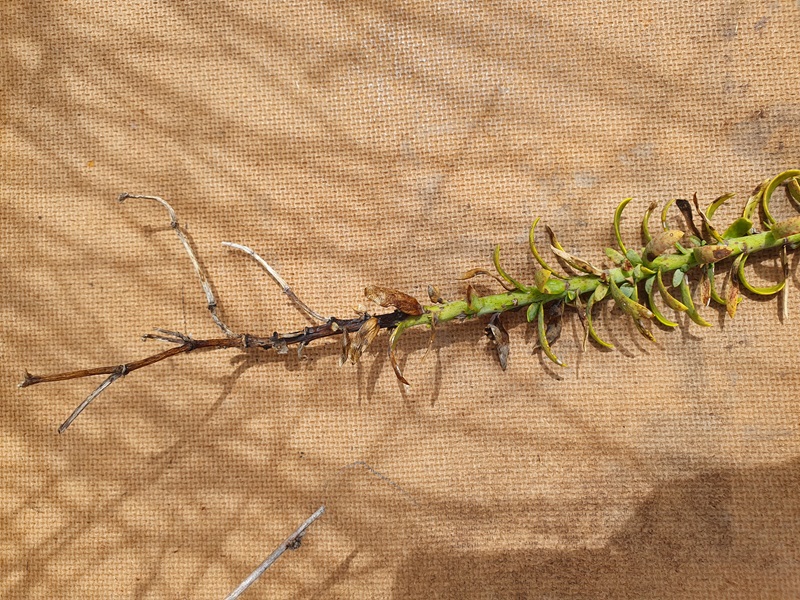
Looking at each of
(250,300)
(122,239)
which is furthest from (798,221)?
(122,239)

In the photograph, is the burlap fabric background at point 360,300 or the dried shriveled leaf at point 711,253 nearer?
the dried shriveled leaf at point 711,253

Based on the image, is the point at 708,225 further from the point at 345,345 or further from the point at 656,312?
the point at 345,345

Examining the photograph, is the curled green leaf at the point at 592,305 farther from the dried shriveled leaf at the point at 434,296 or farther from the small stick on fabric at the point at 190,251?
the small stick on fabric at the point at 190,251

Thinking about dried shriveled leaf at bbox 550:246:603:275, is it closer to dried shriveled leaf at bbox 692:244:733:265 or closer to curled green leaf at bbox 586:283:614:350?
curled green leaf at bbox 586:283:614:350

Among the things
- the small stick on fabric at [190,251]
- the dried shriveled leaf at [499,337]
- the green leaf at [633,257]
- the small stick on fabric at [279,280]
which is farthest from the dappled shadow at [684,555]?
the small stick on fabric at [190,251]

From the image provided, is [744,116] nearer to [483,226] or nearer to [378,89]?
[483,226]

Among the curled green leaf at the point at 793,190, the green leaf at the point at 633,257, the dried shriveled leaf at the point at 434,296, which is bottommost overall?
the curled green leaf at the point at 793,190
